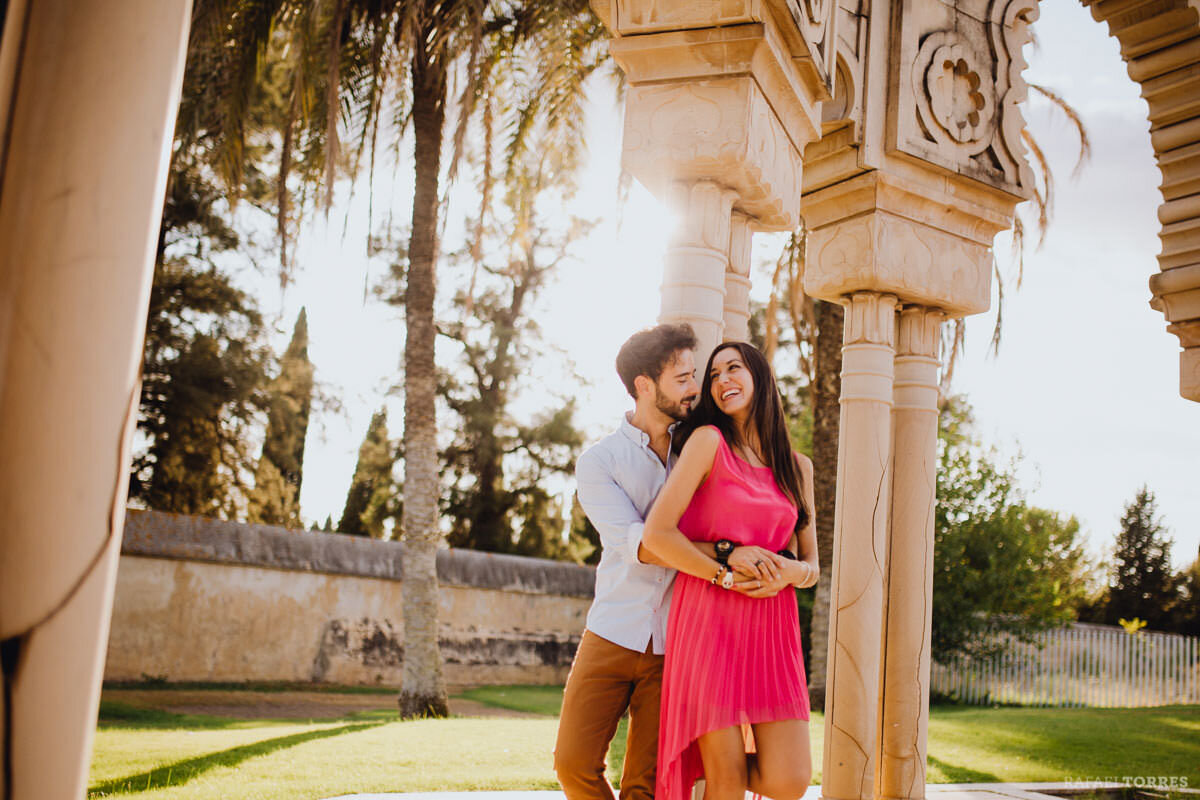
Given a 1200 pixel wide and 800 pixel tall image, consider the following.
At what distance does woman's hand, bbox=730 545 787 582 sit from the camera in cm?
274

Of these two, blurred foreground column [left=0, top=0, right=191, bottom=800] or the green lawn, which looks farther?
the green lawn

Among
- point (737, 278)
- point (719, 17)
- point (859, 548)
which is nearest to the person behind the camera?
point (719, 17)

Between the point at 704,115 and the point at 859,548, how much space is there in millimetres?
2266

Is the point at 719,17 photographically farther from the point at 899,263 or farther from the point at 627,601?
the point at 627,601

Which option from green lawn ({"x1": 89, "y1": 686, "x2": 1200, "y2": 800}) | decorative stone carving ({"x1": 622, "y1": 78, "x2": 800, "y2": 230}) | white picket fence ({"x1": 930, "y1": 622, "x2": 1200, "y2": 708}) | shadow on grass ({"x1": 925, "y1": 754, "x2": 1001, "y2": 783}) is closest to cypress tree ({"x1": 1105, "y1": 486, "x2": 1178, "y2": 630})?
white picket fence ({"x1": 930, "y1": 622, "x2": 1200, "y2": 708})

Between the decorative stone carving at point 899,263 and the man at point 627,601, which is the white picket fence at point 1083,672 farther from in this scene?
the man at point 627,601

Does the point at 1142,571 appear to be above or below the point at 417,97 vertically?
below

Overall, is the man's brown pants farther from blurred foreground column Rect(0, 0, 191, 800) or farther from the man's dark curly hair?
blurred foreground column Rect(0, 0, 191, 800)

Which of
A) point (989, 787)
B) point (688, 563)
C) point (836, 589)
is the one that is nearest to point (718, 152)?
point (688, 563)

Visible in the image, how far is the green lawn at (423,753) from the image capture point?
565 centimetres

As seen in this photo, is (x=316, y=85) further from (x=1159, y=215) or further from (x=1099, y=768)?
(x=1099, y=768)

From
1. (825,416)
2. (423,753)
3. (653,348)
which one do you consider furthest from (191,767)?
(825,416)

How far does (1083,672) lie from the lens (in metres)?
18.5

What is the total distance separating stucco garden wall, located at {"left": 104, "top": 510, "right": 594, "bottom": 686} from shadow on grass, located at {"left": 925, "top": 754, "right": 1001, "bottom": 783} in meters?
8.29
